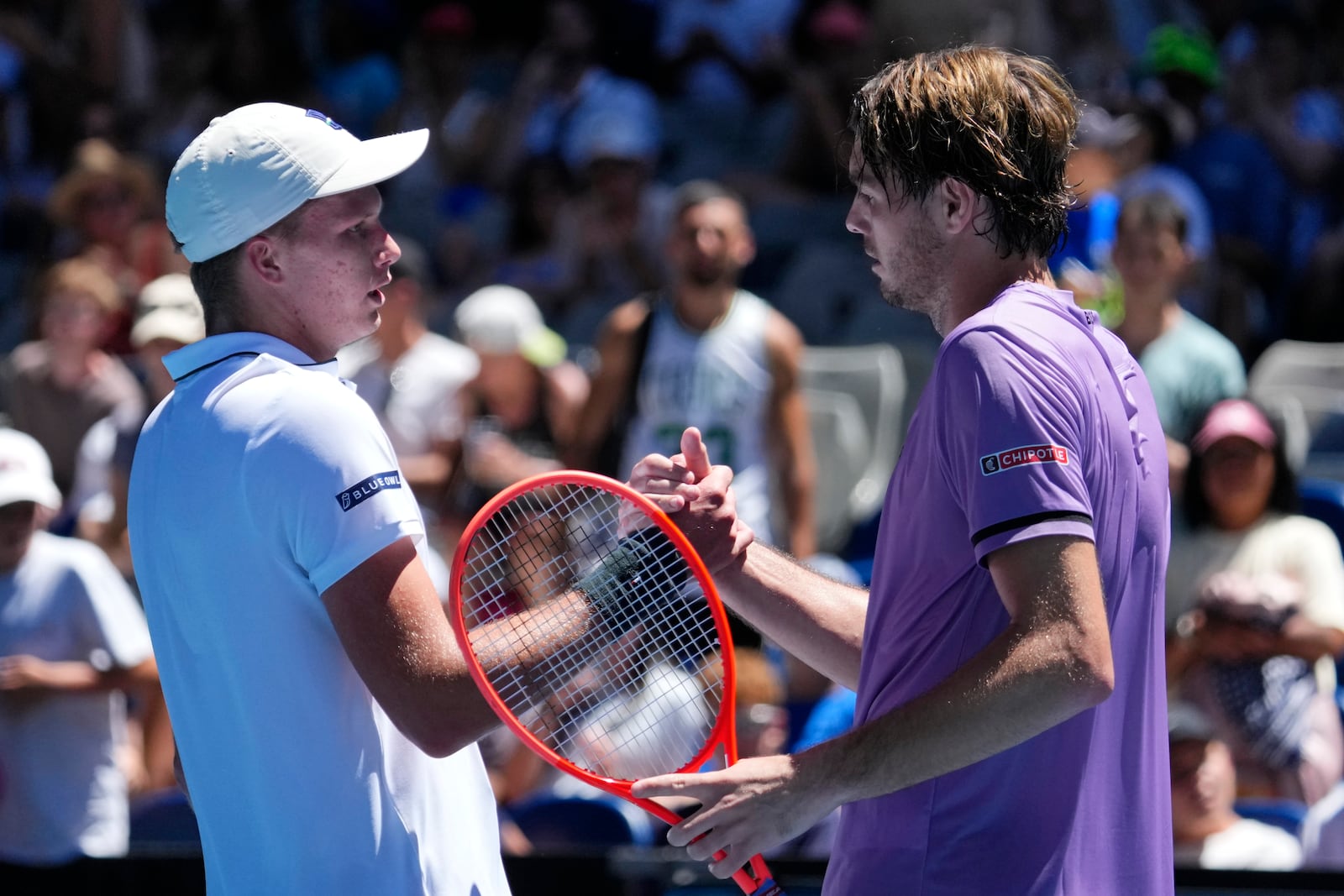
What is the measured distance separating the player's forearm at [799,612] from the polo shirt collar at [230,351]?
66 cm

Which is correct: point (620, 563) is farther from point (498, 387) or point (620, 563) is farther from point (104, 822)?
point (498, 387)

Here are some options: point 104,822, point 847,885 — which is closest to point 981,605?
point 847,885

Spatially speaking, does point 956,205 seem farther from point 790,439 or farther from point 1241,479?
point 790,439

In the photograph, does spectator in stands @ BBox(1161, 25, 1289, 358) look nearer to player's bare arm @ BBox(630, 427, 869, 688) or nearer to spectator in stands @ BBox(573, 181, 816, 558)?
spectator in stands @ BBox(573, 181, 816, 558)

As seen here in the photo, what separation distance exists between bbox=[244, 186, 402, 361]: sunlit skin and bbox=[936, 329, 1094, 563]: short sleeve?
31.9 inches

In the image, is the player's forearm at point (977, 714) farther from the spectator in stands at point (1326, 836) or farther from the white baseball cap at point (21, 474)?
the white baseball cap at point (21, 474)

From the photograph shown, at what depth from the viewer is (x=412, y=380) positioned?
6691 millimetres

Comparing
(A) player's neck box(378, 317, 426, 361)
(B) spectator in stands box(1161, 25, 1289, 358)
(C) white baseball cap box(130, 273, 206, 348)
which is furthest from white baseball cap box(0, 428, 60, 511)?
(B) spectator in stands box(1161, 25, 1289, 358)

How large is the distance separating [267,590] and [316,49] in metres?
8.68

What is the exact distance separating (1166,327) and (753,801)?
414 cm

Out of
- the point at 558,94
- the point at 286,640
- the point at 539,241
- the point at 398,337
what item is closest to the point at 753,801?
the point at 286,640

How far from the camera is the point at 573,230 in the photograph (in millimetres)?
8125

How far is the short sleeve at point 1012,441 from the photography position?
69.0 inches

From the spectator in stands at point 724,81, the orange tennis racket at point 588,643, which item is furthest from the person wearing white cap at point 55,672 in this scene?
the spectator in stands at point 724,81
